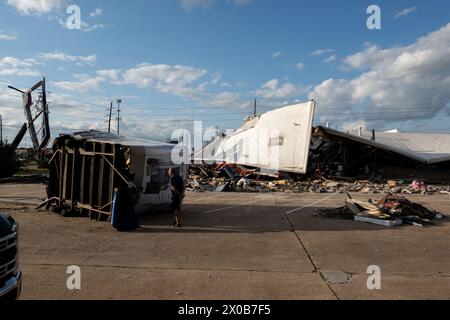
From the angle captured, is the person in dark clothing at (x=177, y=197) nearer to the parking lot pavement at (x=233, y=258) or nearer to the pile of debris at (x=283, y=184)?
the parking lot pavement at (x=233, y=258)

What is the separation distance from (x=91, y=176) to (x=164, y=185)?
89.6 inches

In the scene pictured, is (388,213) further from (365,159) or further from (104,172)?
(365,159)

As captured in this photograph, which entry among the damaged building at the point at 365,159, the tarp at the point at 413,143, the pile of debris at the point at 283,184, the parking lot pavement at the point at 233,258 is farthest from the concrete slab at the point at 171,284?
the tarp at the point at 413,143

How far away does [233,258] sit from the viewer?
8328 millimetres

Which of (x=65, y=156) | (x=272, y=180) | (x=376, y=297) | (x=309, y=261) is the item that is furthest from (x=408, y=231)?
(x=272, y=180)

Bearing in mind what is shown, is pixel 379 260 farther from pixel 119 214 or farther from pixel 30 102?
pixel 30 102

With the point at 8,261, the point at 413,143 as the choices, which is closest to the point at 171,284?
the point at 8,261

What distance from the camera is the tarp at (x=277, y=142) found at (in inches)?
1219

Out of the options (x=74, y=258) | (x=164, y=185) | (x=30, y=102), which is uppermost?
(x=30, y=102)

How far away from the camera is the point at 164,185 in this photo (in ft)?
45.5

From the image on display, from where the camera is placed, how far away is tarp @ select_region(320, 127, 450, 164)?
111 ft
